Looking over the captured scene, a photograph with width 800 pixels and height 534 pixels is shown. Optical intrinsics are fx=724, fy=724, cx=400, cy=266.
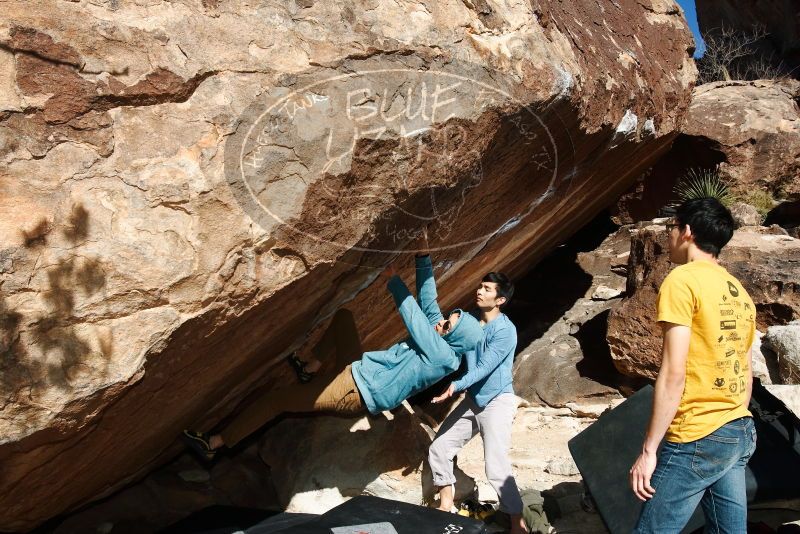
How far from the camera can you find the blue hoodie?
2.96m

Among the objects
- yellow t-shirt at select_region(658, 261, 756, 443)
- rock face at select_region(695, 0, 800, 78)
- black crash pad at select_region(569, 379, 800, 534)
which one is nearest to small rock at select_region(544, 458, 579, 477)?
black crash pad at select_region(569, 379, 800, 534)

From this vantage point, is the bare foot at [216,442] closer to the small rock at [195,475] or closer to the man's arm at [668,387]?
the small rock at [195,475]

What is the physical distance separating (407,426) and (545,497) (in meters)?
0.77

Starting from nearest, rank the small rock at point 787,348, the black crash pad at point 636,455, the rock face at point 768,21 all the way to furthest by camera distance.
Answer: the black crash pad at point 636,455 < the small rock at point 787,348 < the rock face at point 768,21

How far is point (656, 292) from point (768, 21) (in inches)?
460

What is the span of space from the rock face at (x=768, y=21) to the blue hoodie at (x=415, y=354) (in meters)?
12.5

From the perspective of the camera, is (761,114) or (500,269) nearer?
(500,269)

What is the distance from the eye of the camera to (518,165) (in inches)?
141

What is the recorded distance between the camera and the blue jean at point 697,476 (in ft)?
6.84

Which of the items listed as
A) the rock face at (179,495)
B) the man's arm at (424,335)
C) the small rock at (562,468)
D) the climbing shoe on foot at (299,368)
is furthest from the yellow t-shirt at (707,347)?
the rock face at (179,495)

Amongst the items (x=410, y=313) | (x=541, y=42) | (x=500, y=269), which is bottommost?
(x=500, y=269)

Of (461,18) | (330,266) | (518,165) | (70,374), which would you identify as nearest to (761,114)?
(518,165)

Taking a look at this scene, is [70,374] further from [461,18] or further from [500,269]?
[500,269]

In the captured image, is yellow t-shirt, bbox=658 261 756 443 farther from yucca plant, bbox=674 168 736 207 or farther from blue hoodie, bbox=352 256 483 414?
yucca plant, bbox=674 168 736 207
